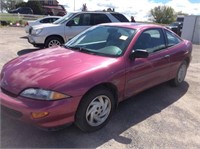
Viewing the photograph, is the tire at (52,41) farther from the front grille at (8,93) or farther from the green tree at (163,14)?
the green tree at (163,14)

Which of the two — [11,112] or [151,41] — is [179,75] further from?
[11,112]

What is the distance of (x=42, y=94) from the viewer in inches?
119

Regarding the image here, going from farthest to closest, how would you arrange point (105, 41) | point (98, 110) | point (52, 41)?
1. point (52, 41)
2. point (105, 41)
3. point (98, 110)

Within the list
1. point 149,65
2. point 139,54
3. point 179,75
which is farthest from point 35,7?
point 139,54

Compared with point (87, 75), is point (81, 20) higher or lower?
higher

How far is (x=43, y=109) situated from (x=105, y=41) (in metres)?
1.86

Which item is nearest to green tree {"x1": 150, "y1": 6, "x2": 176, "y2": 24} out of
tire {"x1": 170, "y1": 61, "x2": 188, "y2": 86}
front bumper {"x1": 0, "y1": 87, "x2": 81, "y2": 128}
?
tire {"x1": 170, "y1": 61, "x2": 188, "y2": 86}

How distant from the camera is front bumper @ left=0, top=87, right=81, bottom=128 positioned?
9.69 ft

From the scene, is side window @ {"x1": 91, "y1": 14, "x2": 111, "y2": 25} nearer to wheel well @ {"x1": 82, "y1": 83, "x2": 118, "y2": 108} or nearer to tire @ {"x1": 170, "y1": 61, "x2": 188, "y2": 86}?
tire @ {"x1": 170, "y1": 61, "x2": 188, "y2": 86}

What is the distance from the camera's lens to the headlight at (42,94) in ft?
9.84

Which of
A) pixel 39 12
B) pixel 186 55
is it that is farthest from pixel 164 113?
pixel 39 12

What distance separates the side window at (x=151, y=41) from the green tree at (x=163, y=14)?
71.4 metres

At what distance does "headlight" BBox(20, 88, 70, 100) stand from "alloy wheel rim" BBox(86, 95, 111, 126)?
538 millimetres

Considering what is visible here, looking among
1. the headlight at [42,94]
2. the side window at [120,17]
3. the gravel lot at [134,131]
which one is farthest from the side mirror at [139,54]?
the side window at [120,17]
